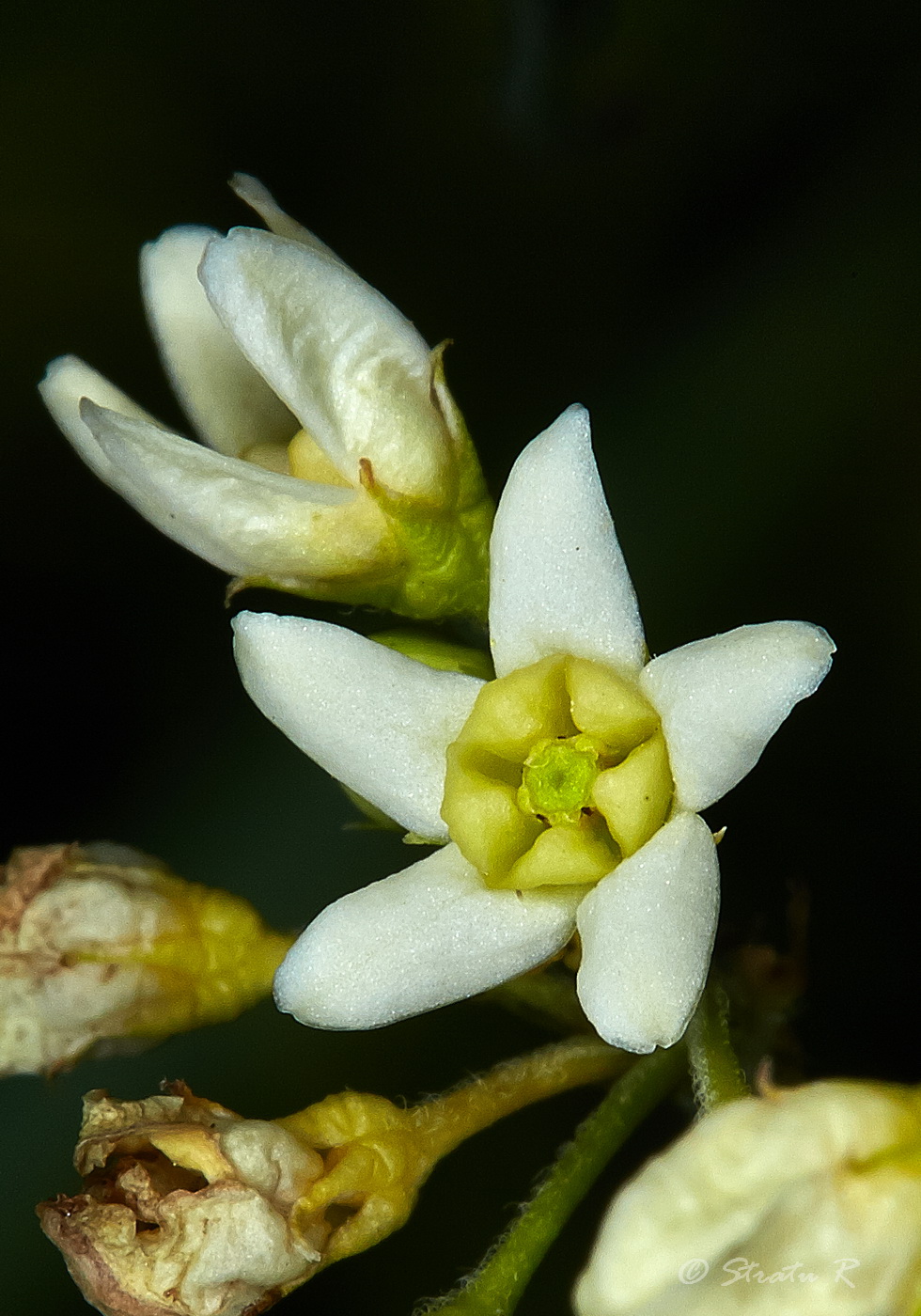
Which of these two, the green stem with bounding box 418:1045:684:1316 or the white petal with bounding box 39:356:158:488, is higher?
the white petal with bounding box 39:356:158:488

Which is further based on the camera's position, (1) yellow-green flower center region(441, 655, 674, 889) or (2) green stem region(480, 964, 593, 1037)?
(2) green stem region(480, 964, 593, 1037)

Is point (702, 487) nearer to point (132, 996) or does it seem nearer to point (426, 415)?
point (426, 415)

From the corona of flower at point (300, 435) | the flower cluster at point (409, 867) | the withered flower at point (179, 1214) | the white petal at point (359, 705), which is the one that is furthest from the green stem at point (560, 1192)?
the corona of flower at point (300, 435)

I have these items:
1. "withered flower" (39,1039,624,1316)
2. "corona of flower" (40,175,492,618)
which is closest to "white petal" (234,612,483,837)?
"corona of flower" (40,175,492,618)

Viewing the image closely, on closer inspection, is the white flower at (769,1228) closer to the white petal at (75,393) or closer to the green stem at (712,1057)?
the green stem at (712,1057)

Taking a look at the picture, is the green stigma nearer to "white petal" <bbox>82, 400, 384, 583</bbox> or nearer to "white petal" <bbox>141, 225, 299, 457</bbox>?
"white petal" <bbox>82, 400, 384, 583</bbox>

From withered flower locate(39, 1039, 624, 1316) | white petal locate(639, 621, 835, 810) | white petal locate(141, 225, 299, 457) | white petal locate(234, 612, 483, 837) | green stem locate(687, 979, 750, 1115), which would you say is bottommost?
green stem locate(687, 979, 750, 1115)
